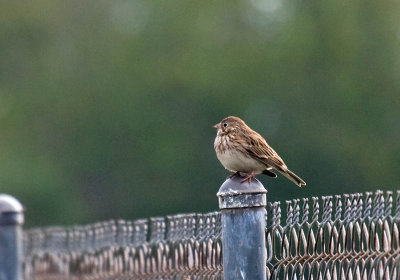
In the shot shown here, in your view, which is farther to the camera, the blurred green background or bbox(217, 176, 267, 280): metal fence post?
the blurred green background

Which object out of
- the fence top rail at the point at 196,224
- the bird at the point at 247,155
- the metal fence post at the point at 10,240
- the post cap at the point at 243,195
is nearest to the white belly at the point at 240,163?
the bird at the point at 247,155

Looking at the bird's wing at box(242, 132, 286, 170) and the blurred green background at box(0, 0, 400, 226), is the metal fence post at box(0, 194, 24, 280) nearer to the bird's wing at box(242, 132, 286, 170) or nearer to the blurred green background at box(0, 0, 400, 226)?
the bird's wing at box(242, 132, 286, 170)

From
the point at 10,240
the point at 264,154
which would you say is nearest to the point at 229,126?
the point at 264,154

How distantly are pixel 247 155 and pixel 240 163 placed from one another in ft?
0.50

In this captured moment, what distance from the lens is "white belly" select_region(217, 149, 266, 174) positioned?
7699 millimetres

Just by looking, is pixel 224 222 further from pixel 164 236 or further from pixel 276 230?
pixel 164 236

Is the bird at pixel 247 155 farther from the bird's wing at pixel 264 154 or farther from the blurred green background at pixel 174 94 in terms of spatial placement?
the blurred green background at pixel 174 94

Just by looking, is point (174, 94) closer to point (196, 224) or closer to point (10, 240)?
point (196, 224)

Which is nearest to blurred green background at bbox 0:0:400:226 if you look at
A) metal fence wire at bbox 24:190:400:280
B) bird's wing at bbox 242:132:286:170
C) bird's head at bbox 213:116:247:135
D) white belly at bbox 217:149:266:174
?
metal fence wire at bbox 24:190:400:280

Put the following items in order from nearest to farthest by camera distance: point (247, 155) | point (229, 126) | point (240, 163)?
point (240, 163) → point (247, 155) → point (229, 126)

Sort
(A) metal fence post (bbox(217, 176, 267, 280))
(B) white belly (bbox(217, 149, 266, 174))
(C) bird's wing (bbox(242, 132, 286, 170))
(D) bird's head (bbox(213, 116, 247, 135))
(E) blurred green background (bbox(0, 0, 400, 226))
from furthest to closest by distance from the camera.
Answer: (E) blurred green background (bbox(0, 0, 400, 226)) → (D) bird's head (bbox(213, 116, 247, 135)) → (C) bird's wing (bbox(242, 132, 286, 170)) → (B) white belly (bbox(217, 149, 266, 174)) → (A) metal fence post (bbox(217, 176, 267, 280))

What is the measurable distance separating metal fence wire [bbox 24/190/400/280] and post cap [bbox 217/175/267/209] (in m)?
0.12

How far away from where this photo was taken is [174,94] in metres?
37.6

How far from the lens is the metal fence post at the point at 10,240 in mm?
5559
